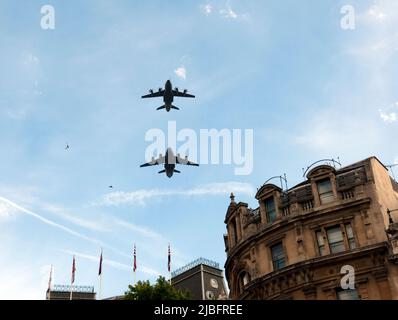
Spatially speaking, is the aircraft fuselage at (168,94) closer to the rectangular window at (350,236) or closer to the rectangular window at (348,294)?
the rectangular window at (350,236)

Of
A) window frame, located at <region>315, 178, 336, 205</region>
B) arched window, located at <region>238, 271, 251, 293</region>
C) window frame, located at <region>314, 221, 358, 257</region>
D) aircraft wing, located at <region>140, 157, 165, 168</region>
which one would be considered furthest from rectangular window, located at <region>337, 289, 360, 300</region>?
aircraft wing, located at <region>140, 157, 165, 168</region>

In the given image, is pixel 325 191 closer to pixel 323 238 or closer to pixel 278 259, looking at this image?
pixel 323 238

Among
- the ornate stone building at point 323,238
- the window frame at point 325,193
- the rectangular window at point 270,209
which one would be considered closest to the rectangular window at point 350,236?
the ornate stone building at point 323,238

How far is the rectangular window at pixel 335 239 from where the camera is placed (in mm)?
35594

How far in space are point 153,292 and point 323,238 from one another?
13629mm

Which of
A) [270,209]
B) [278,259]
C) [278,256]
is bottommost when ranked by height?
[278,259]

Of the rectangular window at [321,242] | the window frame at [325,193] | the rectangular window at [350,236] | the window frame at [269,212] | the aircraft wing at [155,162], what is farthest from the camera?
the aircraft wing at [155,162]

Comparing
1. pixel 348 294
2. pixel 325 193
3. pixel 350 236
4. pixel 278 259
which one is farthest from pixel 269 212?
pixel 348 294

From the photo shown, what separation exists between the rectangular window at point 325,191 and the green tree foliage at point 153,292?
13.2m

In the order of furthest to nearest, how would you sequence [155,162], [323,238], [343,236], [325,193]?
1. [155,162]
2. [325,193]
3. [323,238]
4. [343,236]

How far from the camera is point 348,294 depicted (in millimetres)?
33875

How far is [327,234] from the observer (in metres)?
36.3

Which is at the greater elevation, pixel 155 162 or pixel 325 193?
pixel 155 162
